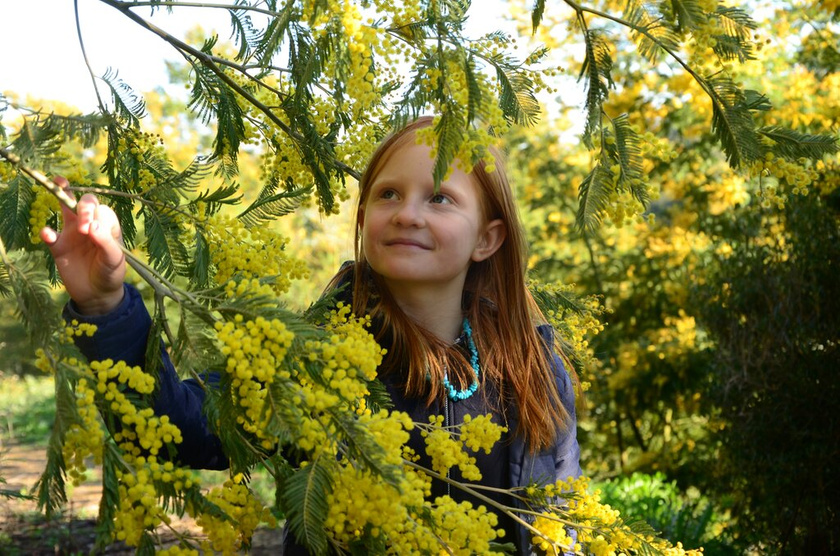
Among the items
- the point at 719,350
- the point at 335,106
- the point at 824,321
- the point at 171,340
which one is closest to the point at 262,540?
the point at 719,350

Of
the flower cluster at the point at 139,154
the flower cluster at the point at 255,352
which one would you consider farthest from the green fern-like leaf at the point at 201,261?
the flower cluster at the point at 255,352

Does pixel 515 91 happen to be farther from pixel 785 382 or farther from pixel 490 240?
pixel 785 382

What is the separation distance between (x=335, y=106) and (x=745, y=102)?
1.06 m

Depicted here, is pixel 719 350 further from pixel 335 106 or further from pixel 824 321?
pixel 335 106

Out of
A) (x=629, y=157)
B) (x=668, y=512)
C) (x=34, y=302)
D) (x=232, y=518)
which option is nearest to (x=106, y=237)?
(x=34, y=302)

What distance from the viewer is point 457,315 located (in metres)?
2.56

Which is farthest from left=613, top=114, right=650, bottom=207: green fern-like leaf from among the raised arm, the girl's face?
the raised arm

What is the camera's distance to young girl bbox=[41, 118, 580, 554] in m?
2.25

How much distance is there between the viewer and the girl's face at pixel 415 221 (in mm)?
2232

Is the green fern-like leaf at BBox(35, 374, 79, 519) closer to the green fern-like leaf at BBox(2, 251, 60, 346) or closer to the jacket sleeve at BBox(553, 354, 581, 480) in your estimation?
the green fern-like leaf at BBox(2, 251, 60, 346)

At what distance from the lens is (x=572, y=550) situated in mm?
1891

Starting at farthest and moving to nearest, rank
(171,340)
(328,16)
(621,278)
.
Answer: (621,278)
(328,16)
(171,340)

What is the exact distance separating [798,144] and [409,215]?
0.96 m

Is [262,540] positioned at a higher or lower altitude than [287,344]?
lower
